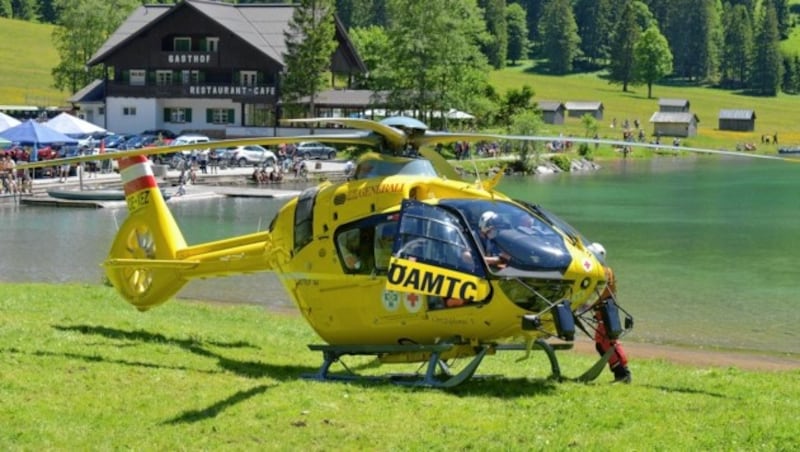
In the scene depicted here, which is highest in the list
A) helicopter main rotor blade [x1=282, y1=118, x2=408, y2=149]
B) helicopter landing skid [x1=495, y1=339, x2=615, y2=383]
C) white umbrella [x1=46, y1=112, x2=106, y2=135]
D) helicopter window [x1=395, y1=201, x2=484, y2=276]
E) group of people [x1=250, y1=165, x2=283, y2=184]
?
helicopter main rotor blade [x1=282, y1=118, x2=408, y2=149]

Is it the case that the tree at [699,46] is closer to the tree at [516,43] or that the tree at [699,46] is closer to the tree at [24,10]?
the tree at [516,43]

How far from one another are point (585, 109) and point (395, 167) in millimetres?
129812

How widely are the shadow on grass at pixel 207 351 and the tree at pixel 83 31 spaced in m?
82.5

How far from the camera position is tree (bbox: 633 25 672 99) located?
16450 centimetres

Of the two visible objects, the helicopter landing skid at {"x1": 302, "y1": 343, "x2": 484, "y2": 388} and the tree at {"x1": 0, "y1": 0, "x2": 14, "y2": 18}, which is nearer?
the helicopter landing skid at {"x1": 302, "y1": 343, "x2": 484, "y2": 388}

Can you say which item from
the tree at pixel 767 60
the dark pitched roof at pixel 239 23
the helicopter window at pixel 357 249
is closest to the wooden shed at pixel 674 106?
the tree at pixel 767 60

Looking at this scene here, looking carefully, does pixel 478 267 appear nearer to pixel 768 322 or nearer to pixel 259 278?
pixel 768 322

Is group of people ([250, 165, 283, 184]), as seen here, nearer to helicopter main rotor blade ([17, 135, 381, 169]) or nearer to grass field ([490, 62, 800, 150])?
helicopter main rotor blade ([17, 135, 381, 169])

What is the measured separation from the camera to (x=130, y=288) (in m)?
16.1

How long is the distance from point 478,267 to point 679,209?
44.2 meters

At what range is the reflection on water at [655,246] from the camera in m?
23.7

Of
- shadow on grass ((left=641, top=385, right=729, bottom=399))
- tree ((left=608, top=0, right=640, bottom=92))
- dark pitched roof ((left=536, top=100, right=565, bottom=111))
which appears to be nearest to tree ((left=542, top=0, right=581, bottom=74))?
tree ((left=608, top=0, right=640, bottom=92))

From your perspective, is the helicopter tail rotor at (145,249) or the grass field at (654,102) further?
the grass field at (654,102)

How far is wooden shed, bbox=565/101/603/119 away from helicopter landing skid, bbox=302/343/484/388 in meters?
129
